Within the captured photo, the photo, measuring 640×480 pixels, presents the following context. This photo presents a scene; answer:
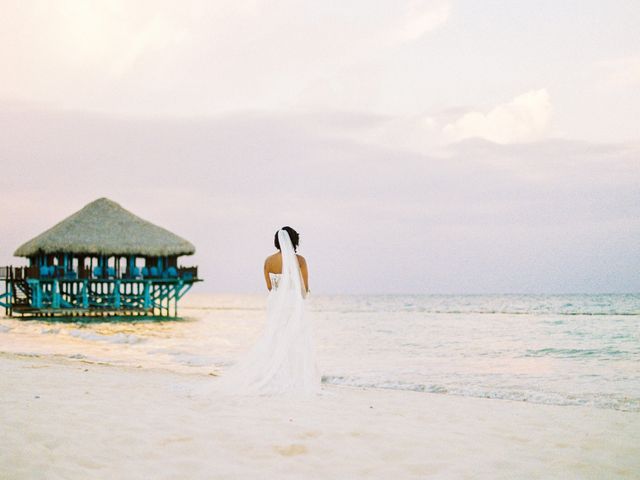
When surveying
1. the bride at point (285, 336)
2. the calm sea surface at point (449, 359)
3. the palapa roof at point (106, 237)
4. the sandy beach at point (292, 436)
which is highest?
the palapa roof at point (106, 237)

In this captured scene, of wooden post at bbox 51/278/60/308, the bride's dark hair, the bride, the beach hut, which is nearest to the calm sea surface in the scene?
the bride

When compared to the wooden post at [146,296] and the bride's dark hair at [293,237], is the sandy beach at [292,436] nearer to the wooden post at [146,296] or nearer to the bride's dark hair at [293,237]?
the bride's dark hair at [293,237]

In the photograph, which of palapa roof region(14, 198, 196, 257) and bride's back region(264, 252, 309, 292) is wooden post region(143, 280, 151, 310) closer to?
palapa roof region(14, 198, 196, 257)

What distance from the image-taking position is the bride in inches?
270

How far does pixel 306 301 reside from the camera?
702 centimetres

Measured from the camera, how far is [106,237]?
3025 centimetres

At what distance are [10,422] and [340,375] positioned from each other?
580 cm

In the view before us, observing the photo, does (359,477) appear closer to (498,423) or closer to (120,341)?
(498,423)

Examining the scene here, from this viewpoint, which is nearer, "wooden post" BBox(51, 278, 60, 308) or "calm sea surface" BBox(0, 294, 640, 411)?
"calm sea surface" BBox(0, 294, 640, 411)

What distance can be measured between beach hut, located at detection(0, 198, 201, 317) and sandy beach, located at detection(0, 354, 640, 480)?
23.6 meters

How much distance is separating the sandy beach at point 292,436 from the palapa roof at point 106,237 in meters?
23.3

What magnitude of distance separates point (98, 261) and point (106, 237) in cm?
221

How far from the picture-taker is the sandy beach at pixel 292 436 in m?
4.16

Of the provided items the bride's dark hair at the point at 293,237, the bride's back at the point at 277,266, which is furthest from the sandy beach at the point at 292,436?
the bride's dark hair at the point at 293,237
